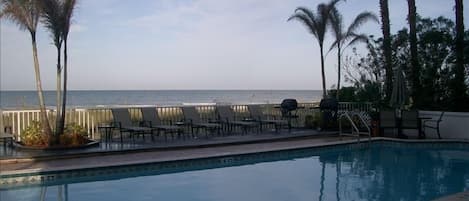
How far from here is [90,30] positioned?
16.7 metres

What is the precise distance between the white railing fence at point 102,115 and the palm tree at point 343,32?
1756mm

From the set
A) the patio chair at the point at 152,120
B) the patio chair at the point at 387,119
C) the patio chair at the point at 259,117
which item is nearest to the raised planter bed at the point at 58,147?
the patio chair at the point at 152,120

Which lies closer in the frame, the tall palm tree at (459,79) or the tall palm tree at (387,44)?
the tall palm tree at (459,79)

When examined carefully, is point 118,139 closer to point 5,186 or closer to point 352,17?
point 5,186

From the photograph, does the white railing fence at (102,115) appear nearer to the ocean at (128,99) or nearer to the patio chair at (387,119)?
the patio chair at (387,119)

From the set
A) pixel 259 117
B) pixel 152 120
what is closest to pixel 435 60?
pixel 259 117

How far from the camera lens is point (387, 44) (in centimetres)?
1353

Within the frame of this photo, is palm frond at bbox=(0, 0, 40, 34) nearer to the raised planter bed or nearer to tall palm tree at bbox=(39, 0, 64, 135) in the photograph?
tall palm tree at bbox=(39, 0, 64, 135)

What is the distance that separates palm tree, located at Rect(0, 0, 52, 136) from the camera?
27.5 ft

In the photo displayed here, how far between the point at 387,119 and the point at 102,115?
673 cm

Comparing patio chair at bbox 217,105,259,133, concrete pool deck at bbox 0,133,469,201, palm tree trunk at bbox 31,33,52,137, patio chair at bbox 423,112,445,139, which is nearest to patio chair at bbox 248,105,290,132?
patio chair at bbox 217,105,259,133

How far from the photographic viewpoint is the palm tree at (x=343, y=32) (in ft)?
48.1

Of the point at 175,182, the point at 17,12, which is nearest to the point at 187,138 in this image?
the point at 175,182

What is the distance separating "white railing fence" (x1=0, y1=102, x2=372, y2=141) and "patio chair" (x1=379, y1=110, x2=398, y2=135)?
6.62 ft
